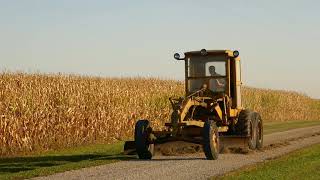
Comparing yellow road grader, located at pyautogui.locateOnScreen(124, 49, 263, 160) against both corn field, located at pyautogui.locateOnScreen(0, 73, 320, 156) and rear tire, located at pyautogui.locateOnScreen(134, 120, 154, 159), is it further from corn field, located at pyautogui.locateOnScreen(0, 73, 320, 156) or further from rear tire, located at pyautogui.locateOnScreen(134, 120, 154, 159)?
corn field, located at pyautogui.locateOnScreen(0, 73, 320, 156)

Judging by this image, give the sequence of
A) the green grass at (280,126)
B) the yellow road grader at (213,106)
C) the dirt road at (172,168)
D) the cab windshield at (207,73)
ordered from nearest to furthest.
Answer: the dirt road at (172,168), the yellow road grader at (213,106), the cab windshield at (207,73), the green grass at (280,126)

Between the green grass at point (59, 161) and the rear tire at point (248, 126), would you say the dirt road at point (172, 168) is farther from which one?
the green grass at point (59, 161)

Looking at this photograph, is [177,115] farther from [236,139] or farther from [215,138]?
[236,139]

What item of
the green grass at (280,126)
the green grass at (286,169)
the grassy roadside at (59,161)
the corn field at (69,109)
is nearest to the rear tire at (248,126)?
the green grass at (286,169)

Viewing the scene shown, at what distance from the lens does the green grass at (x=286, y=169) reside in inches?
494

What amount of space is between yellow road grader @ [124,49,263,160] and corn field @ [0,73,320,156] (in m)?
4.85

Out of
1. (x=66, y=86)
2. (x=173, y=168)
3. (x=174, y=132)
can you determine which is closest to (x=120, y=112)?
(x=66, y=86)

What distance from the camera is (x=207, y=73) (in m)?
17.7

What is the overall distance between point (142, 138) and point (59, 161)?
2.65m

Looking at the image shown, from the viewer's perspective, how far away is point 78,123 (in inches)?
886

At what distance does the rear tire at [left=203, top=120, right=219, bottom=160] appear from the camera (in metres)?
15.0

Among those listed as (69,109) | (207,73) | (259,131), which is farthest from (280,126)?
(207,73)

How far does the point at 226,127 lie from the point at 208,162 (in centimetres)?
238

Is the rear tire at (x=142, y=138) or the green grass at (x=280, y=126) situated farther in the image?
the green grass at (x=280, y=126)
